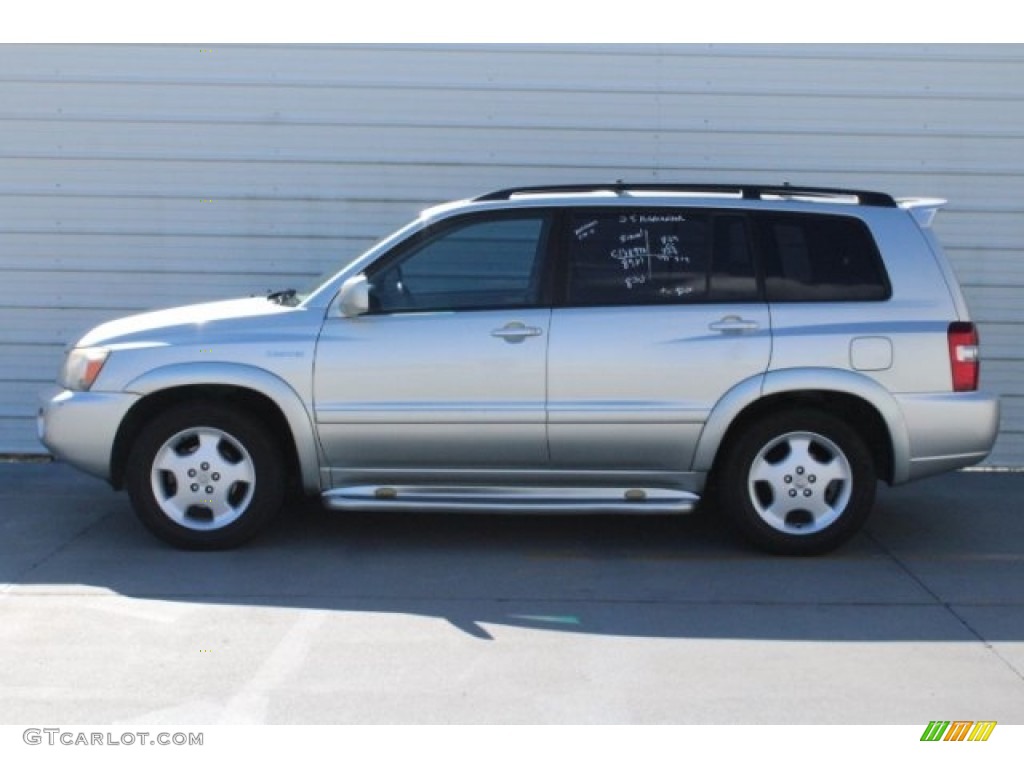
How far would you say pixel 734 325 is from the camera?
291 inches

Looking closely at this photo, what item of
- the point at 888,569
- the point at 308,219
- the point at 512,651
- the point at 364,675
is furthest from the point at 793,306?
the point at 308,219

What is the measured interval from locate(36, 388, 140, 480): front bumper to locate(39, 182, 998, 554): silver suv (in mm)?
11

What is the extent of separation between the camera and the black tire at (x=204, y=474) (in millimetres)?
7504

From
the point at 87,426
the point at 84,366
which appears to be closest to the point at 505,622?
the point at 87,426

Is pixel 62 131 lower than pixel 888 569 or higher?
higher

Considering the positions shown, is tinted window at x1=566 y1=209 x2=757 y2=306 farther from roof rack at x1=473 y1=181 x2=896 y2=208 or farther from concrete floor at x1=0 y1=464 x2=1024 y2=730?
concrete floor at x1=0 y1=464 x2=1024 y2=730

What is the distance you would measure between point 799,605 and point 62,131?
19.0 feet

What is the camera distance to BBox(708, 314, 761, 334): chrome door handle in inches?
291

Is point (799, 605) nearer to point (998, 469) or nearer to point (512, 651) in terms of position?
point (512, 651)

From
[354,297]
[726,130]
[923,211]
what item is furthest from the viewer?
[726,130]

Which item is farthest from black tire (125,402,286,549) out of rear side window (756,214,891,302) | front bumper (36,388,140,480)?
rear side window (756,214,891,302)

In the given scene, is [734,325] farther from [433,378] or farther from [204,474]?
[204,474]

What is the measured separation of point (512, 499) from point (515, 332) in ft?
2.64

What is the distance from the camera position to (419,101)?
9.85 metres
